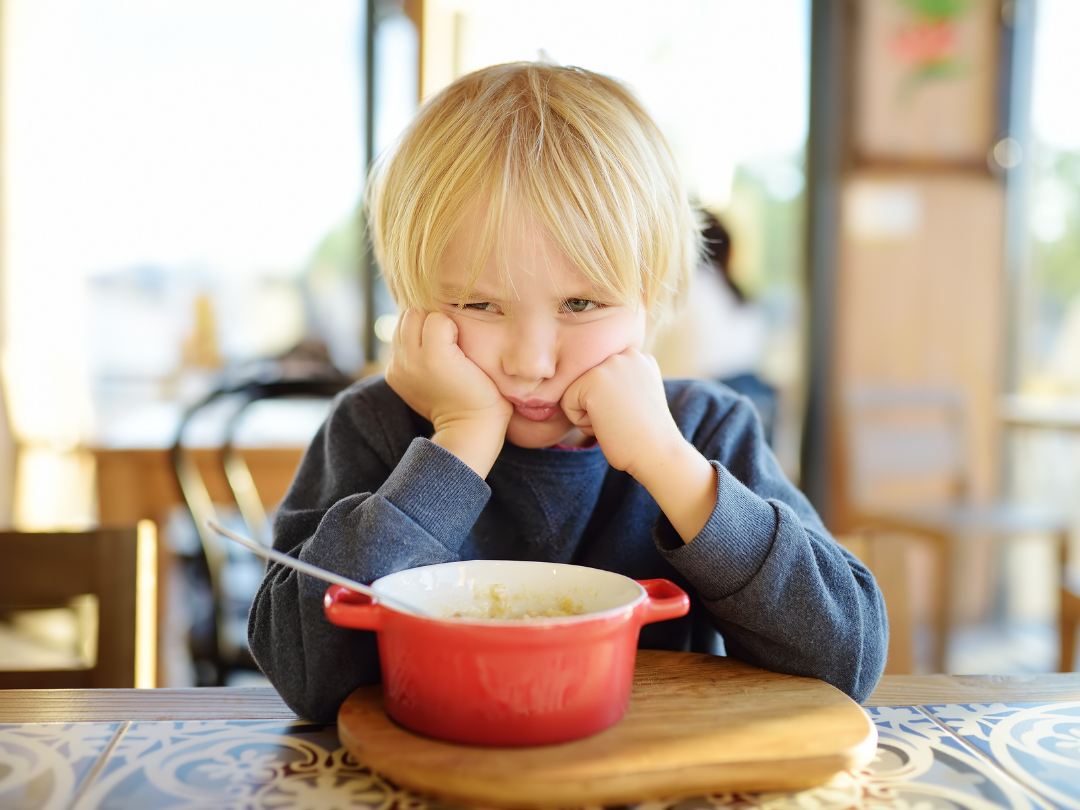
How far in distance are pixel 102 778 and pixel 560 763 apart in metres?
0.26

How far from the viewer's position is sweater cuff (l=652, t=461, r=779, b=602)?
2.11 ft

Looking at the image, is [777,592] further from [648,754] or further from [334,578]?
[334,578]

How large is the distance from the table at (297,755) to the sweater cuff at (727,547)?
13cm

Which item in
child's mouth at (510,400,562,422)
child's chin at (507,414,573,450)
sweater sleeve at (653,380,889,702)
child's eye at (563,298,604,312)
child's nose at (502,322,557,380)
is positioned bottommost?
sweater sleeve at (653,380,889,702)

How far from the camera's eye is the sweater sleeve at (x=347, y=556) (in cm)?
62

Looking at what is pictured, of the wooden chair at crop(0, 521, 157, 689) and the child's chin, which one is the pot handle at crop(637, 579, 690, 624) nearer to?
the child's chin

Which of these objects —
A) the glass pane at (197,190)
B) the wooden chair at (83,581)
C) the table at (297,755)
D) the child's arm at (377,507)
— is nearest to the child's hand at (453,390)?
the child's arm at (377,507)

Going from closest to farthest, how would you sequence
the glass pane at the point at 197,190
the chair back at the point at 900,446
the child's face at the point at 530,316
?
the child's face at the point at 530,316 → the chair back at the point at 900,446 → the glass pane at the point at 197,190

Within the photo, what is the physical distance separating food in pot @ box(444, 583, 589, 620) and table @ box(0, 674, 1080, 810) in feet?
0.41

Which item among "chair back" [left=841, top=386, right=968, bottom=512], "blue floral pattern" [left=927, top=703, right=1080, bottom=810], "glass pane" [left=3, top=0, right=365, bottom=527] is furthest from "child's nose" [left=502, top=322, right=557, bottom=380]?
"glass pane" [left=3, top=0, right=365, bottom=527]

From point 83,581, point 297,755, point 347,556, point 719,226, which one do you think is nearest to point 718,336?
point 719,226

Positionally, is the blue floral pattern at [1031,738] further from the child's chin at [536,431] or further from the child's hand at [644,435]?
the child's chin at [536,431]

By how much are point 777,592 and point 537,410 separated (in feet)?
0.81

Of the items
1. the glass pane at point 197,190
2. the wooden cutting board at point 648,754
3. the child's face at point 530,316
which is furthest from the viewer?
the glass pane at point 197,190
